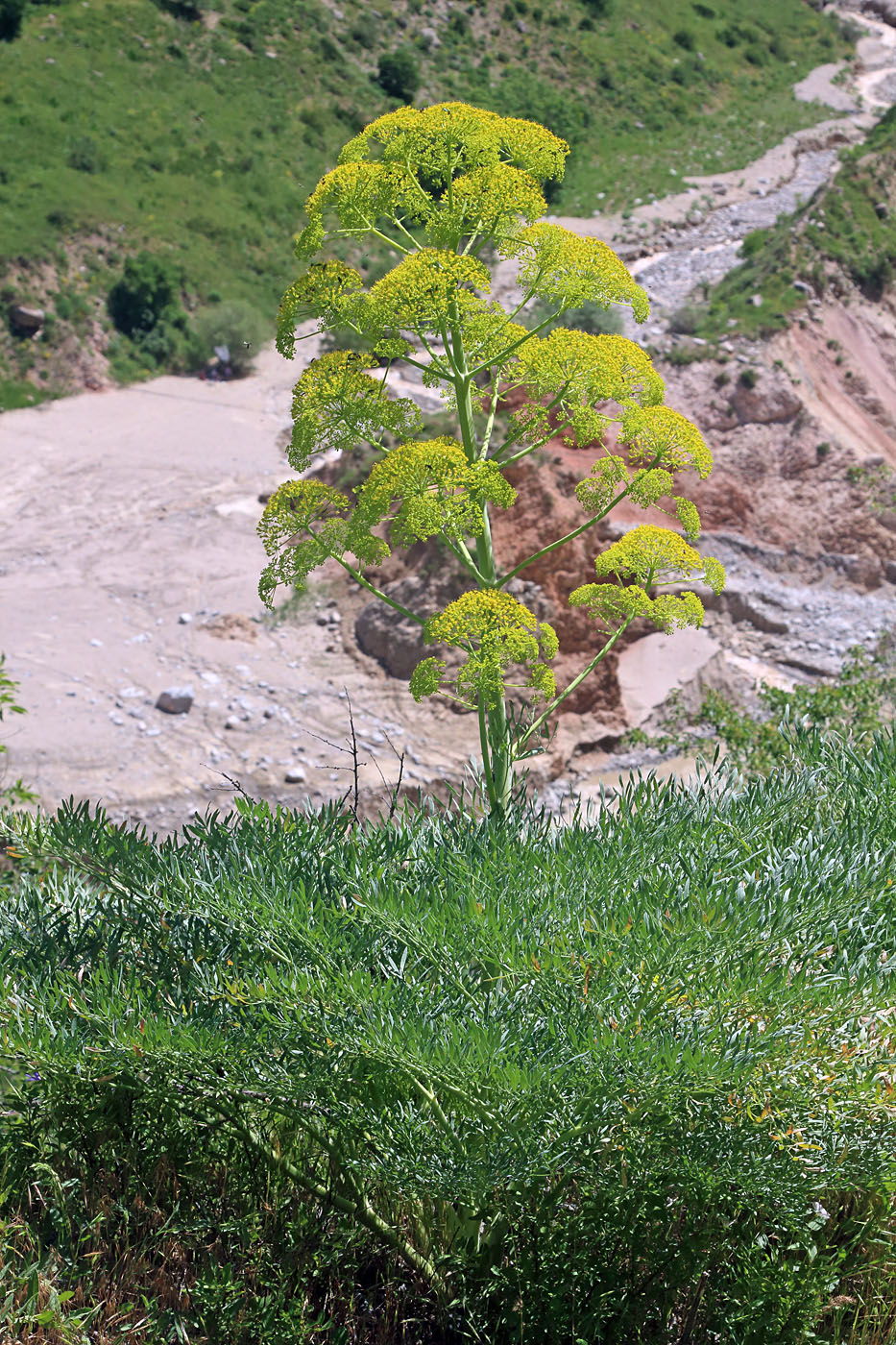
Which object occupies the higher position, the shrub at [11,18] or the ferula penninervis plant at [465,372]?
the ferula penninervis plant at [465,372]

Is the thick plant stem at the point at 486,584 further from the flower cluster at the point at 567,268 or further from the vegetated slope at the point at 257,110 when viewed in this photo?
the vegetated slope at the point at 257,110

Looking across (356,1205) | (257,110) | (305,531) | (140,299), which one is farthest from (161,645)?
(257,110)

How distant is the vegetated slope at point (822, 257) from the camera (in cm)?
1795

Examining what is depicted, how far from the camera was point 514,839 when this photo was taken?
334 cm

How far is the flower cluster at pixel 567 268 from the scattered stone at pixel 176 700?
8392 mm

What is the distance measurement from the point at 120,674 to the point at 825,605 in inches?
353

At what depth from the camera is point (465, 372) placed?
3662 mm

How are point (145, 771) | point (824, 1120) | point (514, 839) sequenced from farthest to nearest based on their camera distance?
point (145, 771) < point (514, 839) < point (824, 1120)

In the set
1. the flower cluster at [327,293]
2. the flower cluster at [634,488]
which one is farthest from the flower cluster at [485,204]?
the flower cluster at [634,488]

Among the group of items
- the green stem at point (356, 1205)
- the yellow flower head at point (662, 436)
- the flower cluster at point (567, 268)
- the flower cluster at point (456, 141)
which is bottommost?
the green stem at point (356, 1205)

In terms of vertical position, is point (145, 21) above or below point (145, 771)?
above

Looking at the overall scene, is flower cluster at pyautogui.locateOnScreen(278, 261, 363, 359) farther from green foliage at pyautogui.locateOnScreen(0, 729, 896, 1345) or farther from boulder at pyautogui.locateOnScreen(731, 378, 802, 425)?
boulder at pyautogui.locateOnScreen(731, 378, 802, 425)

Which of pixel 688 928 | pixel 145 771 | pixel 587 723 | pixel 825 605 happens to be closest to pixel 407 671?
pixel 587 723

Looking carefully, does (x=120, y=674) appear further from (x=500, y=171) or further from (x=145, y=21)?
(x=145, y=21)
